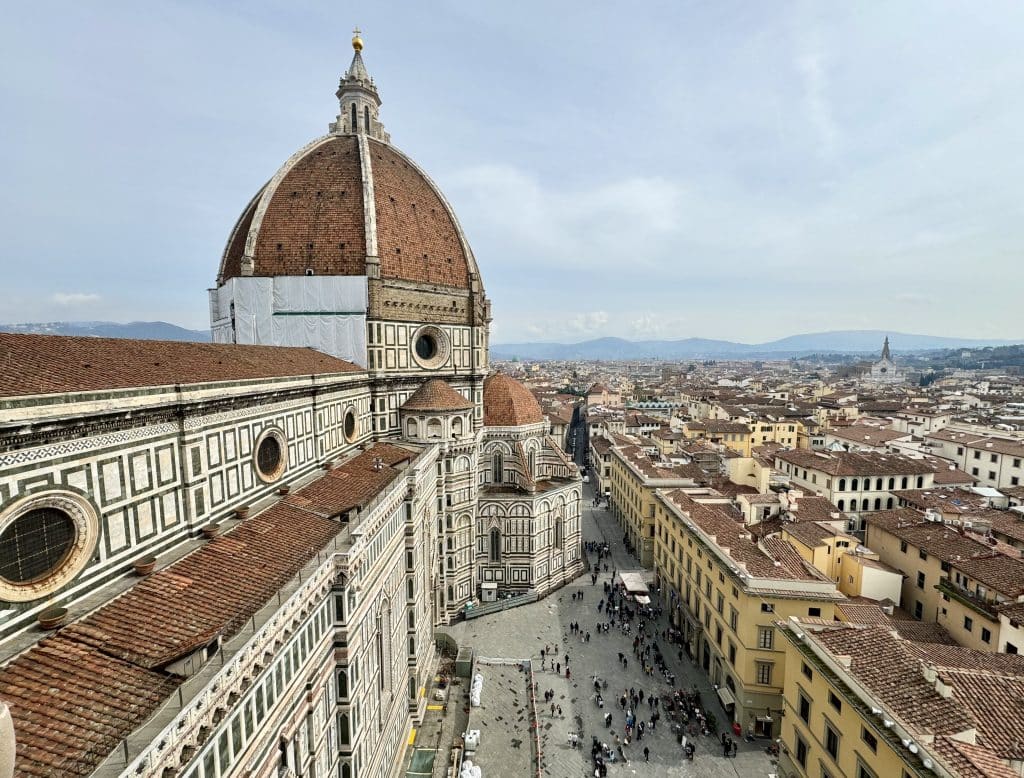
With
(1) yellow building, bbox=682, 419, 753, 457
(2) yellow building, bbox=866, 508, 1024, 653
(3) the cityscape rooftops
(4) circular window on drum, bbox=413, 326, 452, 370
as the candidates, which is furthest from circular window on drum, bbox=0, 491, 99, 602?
(1) yellow building, bbox=682, 419, 753, 457

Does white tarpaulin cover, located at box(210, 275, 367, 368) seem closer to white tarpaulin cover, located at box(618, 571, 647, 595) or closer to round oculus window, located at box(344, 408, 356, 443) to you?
round oculus window, located at box(344, 408, 356, 443)

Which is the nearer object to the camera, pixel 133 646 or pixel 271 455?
pixel 133 646

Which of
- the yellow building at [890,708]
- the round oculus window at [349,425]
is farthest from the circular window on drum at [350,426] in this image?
the yellow building at [890,708]

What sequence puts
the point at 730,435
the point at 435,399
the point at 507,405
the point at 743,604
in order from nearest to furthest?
the point at 743,604, the point at 435,399, the point at 507,405, the point at 730,435

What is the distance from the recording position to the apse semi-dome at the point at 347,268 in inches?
1220

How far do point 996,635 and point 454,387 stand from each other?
30.2 meters

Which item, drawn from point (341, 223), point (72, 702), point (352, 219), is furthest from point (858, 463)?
point (72, 702)

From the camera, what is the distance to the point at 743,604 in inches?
938

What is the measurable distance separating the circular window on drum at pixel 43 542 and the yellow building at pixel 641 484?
36440 millimetres

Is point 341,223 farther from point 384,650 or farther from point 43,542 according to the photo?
point 43,542

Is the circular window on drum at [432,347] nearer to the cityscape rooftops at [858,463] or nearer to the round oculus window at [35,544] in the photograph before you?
the round oculus window at [35,544]

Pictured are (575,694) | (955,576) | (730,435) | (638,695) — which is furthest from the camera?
(730,435)

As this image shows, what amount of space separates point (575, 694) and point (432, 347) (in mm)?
22449

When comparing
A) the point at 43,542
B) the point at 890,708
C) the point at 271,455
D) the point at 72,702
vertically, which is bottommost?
the point at 890,708
